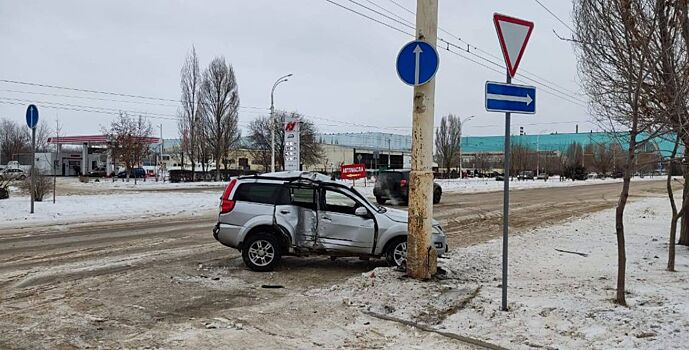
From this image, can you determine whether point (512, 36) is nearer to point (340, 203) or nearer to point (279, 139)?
point (340, 203)

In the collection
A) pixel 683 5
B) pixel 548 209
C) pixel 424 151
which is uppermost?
pixel 683 5

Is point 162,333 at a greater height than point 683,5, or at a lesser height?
lesser

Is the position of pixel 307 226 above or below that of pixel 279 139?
below

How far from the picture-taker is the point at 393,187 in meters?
25.8

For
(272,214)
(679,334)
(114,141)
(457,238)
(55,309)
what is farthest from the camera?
(114,141)

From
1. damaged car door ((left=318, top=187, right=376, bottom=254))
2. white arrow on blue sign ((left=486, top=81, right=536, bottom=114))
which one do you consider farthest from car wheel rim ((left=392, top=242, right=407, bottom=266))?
white arrow on blue sign ((left=486, top=81, right=536, bottom=114))

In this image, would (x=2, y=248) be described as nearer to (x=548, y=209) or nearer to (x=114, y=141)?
(x=548, y=209)

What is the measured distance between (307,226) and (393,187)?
57.5 ft

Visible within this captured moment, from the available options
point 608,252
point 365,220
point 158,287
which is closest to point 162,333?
point 158,287

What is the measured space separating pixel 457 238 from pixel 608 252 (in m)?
3.40

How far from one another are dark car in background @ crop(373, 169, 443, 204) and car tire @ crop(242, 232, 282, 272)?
17321 millimetres

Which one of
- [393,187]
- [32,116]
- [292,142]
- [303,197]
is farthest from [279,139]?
[303,197]

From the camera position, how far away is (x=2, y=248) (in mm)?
10445

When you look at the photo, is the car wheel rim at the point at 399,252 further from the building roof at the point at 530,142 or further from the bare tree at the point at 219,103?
the building roof at the point at 530,142
